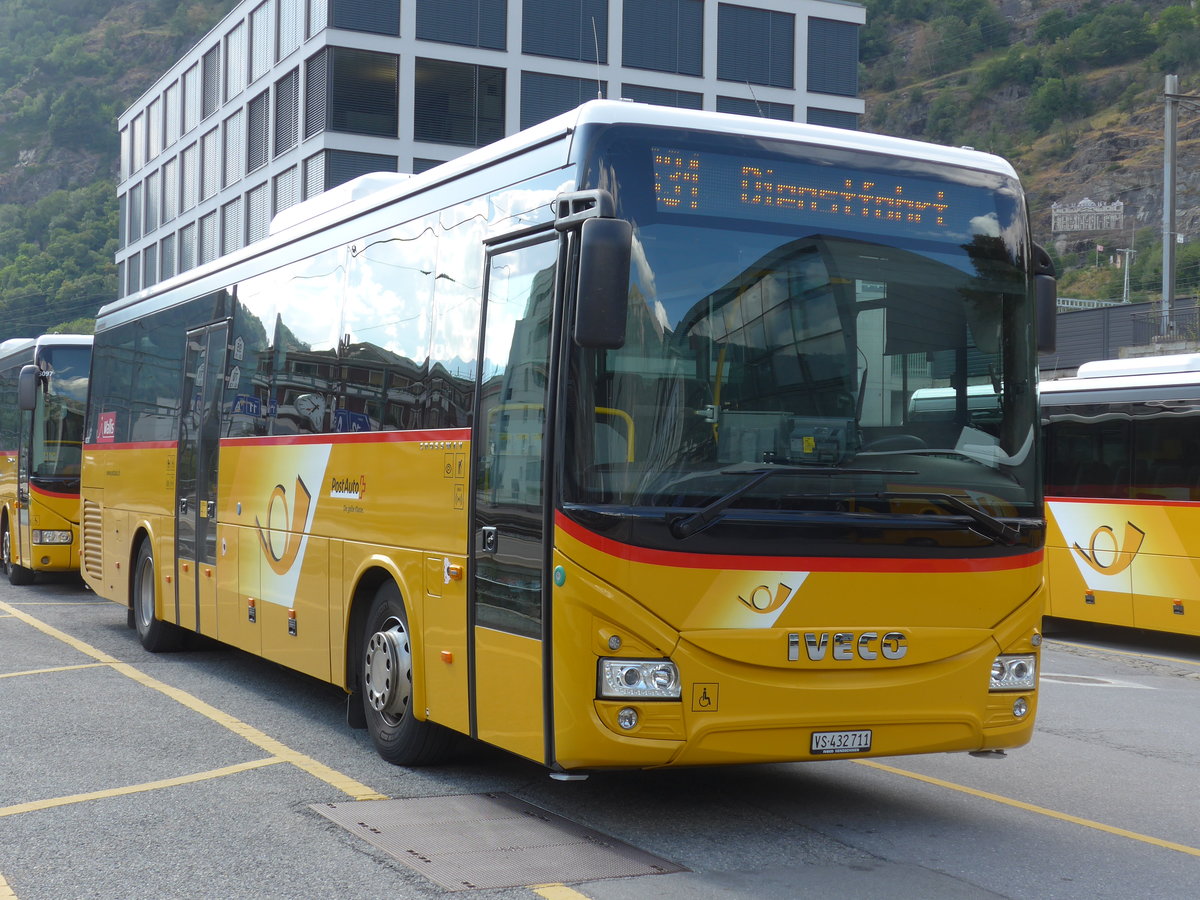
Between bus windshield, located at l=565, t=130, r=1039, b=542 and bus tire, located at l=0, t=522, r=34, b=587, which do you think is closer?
bus windshield, located at l=565, t=130, r=1039, b=542

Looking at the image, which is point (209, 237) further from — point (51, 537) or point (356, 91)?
point (51, 537)

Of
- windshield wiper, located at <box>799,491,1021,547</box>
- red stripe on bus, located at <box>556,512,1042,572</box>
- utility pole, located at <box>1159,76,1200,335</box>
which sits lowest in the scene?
red stripe on bus, located at <box>556,512,1042,572</box>

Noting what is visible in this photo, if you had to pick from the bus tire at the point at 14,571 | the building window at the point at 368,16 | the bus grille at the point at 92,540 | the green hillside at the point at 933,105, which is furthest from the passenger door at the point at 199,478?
the green hillside at the point at 933,105

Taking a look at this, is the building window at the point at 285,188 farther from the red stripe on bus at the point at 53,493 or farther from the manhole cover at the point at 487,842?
the manhole cover at the point at 487,842

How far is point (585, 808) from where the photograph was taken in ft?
23.0

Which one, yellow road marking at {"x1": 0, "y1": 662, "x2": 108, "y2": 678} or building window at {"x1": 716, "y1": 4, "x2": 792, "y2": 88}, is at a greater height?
building window at {"x1": 716, "y1": 4, "x2": 792, "y2": 88}

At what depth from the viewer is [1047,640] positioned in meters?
16.7

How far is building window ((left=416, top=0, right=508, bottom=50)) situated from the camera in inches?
1827

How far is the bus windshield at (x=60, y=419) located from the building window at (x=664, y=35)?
33000 mm

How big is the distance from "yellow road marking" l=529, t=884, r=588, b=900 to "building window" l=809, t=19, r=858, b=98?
4962 centimetres

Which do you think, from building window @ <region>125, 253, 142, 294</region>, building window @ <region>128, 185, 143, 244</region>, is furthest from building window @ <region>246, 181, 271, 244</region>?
building window @ <region>128, 185, 143, 244</region>

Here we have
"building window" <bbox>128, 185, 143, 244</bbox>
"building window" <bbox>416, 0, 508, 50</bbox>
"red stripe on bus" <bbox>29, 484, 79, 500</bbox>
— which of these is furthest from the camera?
"building window" <bbox>128, 185, 143, 244</bbox>

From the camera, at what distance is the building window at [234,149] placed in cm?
5334

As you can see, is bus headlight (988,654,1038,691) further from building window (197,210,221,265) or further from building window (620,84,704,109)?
building window (197,210,221,265)
